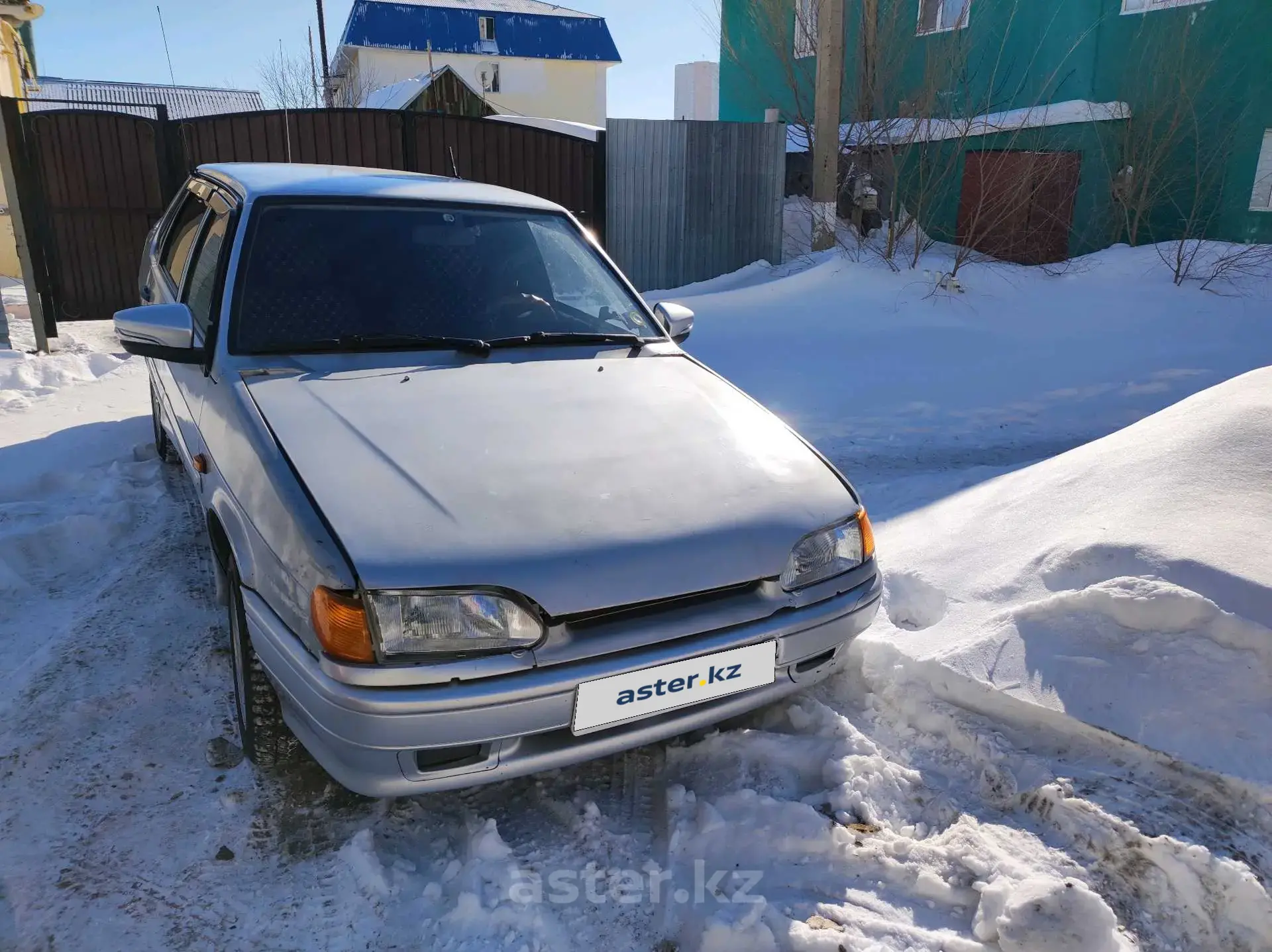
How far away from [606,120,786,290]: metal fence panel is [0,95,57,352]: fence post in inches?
220

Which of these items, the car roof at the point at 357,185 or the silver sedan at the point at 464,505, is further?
the car roof at the point at 357,185

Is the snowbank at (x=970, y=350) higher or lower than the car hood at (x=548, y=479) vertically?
lower

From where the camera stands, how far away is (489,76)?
1268 inches

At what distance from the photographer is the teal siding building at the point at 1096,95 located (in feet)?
34.0

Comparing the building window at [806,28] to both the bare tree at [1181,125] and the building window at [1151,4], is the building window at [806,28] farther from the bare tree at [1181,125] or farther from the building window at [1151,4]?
the bare tree at [1181,125]

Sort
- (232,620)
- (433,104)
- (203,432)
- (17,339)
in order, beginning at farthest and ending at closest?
(433,104) < (17,339) < (203,432) < (232,620)

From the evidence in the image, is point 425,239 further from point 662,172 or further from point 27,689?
point 662,172

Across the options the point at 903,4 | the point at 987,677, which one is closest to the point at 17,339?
the point at 987,677

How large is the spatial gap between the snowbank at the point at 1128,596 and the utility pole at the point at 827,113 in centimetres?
643

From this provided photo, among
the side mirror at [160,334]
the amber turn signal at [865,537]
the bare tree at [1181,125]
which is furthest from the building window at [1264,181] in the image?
the side mirror at [160,334]

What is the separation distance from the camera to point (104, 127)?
8219mm

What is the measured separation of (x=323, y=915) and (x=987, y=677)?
1.93m

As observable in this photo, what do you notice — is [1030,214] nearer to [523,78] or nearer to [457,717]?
[457,717]

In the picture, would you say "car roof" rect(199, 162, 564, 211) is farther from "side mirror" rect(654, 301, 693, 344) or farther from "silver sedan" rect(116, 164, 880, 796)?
"side mirror" rect(654, 301, 693, 344)
